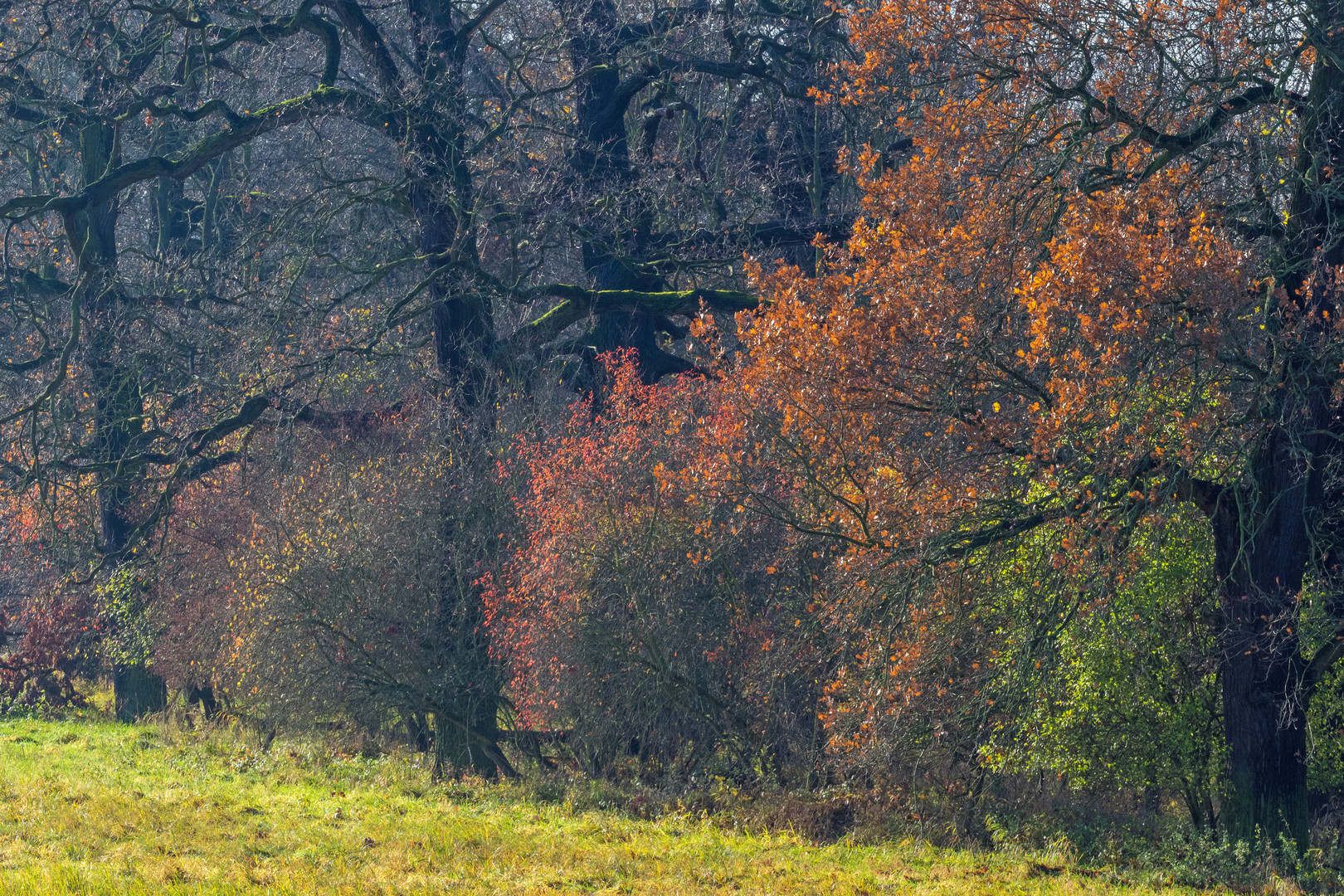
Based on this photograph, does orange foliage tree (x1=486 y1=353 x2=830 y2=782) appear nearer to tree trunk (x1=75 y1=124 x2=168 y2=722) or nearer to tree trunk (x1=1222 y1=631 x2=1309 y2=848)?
tree trunk (x1=1222 y1=631 x2=1309 y2=848)

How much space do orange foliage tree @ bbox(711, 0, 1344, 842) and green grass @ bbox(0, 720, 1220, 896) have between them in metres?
2.47

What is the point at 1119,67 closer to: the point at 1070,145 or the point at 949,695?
the point at 1070,145

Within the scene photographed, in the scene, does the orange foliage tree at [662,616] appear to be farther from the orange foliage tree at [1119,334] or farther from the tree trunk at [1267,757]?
the tree trunk at [1267,757]

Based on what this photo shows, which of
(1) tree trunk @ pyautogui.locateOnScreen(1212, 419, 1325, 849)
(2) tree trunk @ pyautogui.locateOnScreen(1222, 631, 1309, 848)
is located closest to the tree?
(1) tree trunk @ pyautogui.locateOnScreen(1212, 419, 1325, 849)

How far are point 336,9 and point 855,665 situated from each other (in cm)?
1113

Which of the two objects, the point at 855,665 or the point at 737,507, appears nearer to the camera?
the point at 855,665

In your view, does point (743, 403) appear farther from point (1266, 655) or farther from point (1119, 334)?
point (1266, 655)

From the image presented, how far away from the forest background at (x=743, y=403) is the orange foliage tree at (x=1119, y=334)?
52mm

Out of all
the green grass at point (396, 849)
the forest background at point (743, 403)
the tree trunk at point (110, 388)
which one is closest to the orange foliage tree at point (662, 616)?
the forest background at point (743, 403)

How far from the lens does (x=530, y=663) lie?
45.8 ft

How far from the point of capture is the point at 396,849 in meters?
9.75

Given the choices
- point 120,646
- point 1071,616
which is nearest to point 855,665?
point 1071,616

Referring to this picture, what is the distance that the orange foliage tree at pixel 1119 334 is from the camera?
9.18m

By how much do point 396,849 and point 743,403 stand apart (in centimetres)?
537
